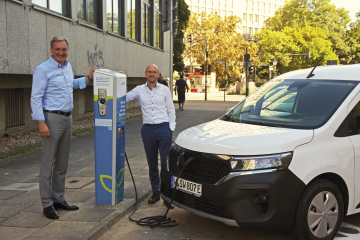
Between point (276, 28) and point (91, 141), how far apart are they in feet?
205

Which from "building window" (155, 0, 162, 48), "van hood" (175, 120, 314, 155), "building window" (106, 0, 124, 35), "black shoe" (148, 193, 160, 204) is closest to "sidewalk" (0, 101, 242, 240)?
"black shoe" (148, 193, 160, 204)

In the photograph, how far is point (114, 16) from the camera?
1700 centimetres

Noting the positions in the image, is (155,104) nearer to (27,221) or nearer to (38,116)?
(38,116)

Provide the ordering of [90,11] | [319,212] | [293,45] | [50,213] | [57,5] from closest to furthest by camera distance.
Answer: [319,212] < [50,213] < [57,5] < [90,11] < [293,45]

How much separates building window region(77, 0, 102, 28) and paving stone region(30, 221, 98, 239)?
10478mm

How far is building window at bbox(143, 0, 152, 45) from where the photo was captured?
22.0 metres

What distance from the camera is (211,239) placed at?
4.20m

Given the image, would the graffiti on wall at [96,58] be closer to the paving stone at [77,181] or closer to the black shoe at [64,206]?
the paving stone at [77,181]

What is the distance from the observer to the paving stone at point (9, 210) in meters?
4.71

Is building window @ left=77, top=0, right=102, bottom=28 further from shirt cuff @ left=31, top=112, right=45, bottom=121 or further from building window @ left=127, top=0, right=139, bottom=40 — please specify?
shirt cuff @ left=31, top=112, right=45, bottom=121

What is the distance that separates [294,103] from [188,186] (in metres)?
1.61

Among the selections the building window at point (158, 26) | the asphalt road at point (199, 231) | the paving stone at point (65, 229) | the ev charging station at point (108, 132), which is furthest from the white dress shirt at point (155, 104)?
the building window at point (158, 26)

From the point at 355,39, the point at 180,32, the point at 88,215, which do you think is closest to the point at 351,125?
the point at 88,215

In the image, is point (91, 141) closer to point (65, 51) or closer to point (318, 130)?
point (65, 51)
